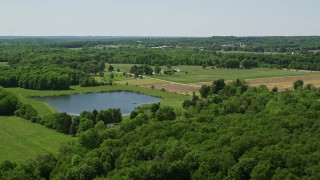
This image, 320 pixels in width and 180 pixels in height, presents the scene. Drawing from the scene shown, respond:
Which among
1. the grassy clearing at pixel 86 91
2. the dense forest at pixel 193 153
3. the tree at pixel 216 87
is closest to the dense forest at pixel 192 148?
the dense forest at pixel 193 153

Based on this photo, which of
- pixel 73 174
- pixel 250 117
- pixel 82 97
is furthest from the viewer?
pixel 82 97

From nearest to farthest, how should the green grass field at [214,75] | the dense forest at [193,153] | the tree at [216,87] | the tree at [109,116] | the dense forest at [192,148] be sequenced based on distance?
the dense forest at [193,153] → the dense forest at [192,148] → the tree at [109,116] → the tree at [216,87] → the green grass field at [214,75]

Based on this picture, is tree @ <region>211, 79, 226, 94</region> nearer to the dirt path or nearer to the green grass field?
the dirt path

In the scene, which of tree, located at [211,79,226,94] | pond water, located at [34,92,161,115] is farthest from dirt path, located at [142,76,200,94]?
pond water, located at [34,92,161,115]

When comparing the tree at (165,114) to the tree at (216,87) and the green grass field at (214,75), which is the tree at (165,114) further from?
the green grass field at (214,75)

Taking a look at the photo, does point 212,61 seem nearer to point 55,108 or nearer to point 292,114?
point 55,108

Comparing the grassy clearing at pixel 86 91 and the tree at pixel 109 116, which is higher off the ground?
the tree at pixel 109 116

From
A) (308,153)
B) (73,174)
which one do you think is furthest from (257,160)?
(73,174)
